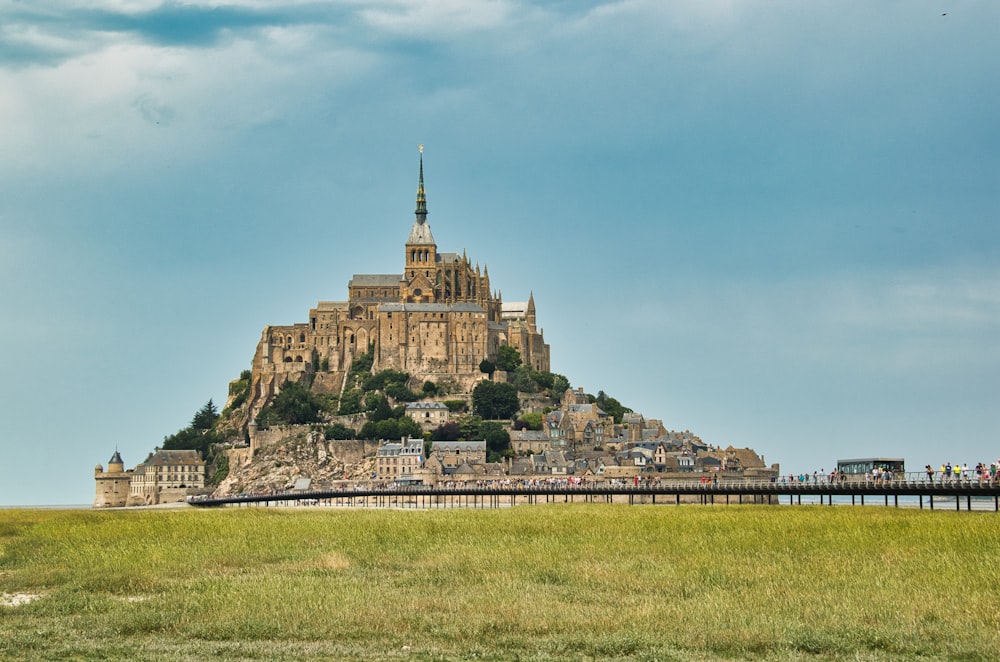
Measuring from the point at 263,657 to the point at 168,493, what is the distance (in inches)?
4535

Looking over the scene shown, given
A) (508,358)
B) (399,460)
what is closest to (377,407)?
(399,460)

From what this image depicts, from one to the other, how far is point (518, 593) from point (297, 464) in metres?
106

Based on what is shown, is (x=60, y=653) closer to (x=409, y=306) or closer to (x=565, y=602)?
(x=565, y=602)

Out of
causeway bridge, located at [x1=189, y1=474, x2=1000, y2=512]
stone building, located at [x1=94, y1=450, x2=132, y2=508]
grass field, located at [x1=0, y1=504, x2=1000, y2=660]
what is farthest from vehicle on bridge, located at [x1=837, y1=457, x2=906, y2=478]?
stone building, located at [x1=94, y1=450, x2=132, y2=508]

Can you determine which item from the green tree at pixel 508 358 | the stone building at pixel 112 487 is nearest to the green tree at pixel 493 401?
the green tree at pixel 508 358

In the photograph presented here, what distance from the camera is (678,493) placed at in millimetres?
78750

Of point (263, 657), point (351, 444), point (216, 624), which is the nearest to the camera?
point (263, 657)

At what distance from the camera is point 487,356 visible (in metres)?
145

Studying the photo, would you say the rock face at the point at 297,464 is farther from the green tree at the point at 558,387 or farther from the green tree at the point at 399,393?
the green tree at the point at 558,387

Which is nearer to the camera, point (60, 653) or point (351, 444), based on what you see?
point (60, 653)

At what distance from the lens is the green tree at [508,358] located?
475ft

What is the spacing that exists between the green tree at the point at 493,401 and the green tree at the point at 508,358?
6.19 m

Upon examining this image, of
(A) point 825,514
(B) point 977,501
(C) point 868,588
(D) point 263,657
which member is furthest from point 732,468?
(D) point 263,657

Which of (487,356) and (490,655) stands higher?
(487,356)
